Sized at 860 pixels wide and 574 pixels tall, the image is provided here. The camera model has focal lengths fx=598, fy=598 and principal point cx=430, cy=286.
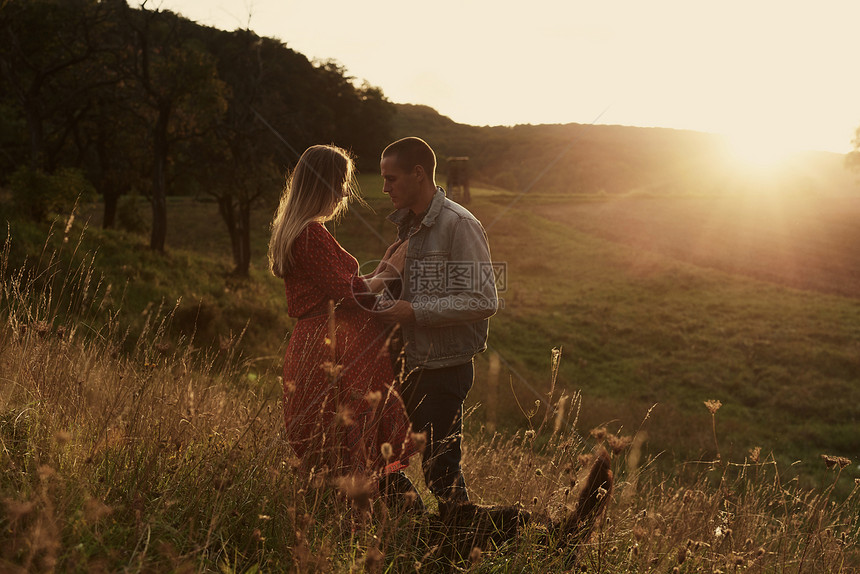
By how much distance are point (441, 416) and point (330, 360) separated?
78 cm

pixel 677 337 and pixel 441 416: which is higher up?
pixel 441 416

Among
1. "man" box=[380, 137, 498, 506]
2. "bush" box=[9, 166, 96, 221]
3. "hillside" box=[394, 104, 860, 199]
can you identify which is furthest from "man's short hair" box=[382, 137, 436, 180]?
"hillside" box=[394, 104, 860, 199]

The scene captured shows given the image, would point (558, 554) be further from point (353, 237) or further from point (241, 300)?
point (353, 237)

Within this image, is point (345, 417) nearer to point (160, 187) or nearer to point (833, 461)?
point (833, 461)

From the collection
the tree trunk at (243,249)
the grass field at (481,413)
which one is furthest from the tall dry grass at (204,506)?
the tree trunk at (243,249)

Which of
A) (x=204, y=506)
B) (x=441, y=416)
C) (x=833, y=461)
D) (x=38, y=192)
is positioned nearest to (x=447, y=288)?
(x=441, y=416)

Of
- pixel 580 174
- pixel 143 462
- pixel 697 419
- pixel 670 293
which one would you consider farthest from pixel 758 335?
pixel 580 174

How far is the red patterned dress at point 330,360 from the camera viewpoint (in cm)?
324

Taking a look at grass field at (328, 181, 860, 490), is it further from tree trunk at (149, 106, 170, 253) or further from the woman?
tree trunk at (149, 106, 170, 253)

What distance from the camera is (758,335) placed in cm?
1981

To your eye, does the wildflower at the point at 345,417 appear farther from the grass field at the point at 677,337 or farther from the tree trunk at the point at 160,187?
the tree trunk at the point at 160,187

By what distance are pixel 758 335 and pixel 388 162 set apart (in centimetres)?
1976

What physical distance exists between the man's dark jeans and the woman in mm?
169

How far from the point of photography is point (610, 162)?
79.6 m
